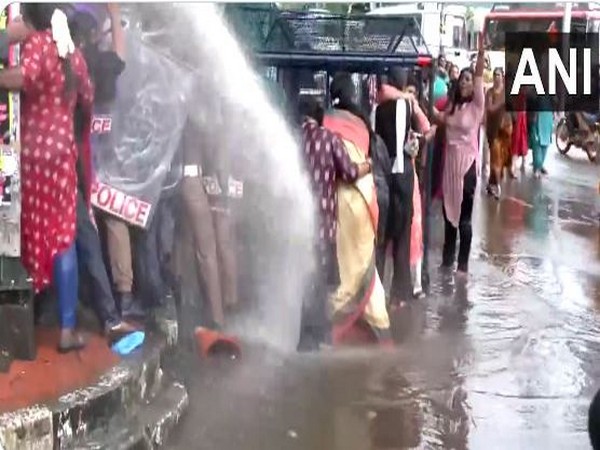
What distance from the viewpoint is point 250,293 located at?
173 inches

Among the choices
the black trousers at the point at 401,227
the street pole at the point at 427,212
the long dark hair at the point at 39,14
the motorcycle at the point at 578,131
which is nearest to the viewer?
the long dark hair at the point at 39,14

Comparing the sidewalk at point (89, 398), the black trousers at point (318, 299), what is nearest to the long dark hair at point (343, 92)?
the black trousers at point (318, 299)

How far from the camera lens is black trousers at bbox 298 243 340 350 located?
4309mm

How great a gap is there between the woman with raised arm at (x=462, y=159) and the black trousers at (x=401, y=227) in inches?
13.6

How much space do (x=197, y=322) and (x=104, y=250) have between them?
0.50 m

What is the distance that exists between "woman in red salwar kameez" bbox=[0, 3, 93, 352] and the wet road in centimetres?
66

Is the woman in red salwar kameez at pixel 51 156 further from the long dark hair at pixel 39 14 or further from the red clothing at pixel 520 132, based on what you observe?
the red clothing at pixel 520 132

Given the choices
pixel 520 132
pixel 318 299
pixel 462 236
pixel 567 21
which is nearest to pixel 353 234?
Answer: pixel 318 299

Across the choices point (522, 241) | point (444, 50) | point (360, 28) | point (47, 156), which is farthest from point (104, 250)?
point (522, 241)

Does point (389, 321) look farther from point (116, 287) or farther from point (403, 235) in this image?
point (116, 287)

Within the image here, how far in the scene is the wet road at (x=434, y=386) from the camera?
13.5 ft

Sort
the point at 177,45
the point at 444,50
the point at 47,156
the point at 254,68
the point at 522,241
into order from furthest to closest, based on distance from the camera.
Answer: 1. the point at 522,241
2. the point at 444,50
3. the point at 254,68
4. the point at 177,45
5. the point at 47,156

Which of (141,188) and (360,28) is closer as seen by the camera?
(141,188)

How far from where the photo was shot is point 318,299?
4383mm
